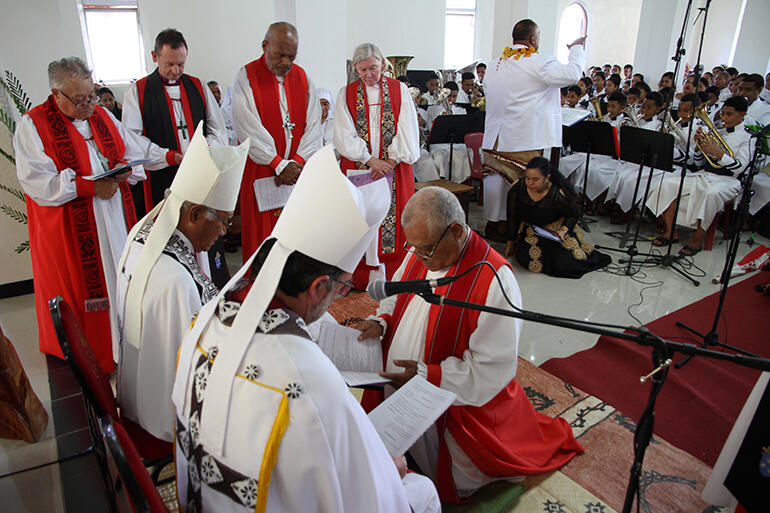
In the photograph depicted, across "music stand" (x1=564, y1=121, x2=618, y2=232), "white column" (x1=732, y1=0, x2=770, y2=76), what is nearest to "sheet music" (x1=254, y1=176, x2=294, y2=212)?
"music stand" (x1=564, y1=121, x2=618, y2=232)

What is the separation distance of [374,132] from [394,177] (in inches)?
17.3

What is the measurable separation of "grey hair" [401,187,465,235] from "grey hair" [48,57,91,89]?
2.25 meters

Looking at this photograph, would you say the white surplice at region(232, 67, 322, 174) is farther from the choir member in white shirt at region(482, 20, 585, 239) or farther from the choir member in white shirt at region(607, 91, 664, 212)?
the choir member in white shirt at region(607, 91, 664, 212)

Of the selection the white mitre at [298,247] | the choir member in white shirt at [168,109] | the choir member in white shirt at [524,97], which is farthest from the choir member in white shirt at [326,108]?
the white mitre at [298,247]

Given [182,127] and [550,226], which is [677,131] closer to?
[550,226]

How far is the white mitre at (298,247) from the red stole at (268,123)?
110 inches

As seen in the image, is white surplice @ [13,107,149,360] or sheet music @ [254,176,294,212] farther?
sheet music @ [254,176,294,212]

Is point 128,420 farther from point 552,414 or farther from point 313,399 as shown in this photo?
point 552,414

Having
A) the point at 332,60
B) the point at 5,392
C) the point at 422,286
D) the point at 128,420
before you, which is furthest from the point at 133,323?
the point at 332,60

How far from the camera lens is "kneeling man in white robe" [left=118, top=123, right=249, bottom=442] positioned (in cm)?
186

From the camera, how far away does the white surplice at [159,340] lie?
1.86m

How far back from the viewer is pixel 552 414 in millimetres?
2834

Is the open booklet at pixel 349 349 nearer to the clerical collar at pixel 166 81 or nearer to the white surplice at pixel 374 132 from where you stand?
the white surplice at pixel 374 132

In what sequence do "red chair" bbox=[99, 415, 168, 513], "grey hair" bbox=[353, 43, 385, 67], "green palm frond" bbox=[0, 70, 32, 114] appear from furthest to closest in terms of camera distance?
"grey hair" bbox=[353, 43, 385, 67] < "green palm frond" bbox=[0, 70, 32, 114] < "red chair" bbox=[99, 415, 168, 513]
